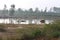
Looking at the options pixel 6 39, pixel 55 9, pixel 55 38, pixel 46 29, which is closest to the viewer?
pixel 6 39

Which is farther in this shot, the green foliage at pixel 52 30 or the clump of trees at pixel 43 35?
the green foliage at pixel 52 30

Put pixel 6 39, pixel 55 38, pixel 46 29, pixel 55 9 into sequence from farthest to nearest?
1. pixel 55 9
2. pixel 46 29
3. pixel 55 38
4. pixel 6 39

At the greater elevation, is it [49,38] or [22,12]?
[49,38]

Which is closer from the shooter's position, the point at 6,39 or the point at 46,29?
the point at 6,39

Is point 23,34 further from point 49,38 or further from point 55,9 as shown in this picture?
point 55,9

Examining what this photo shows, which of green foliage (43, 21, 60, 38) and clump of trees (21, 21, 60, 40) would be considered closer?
clump of trees (21, 21, 60, 40)

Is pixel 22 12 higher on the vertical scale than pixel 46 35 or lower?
lower

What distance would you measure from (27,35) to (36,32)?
41.5 inches

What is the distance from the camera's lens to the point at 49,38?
733 inches

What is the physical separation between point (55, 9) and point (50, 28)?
5080 inches

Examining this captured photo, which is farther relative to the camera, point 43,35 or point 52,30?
point 52,30

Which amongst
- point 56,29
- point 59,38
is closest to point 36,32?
point 59,38

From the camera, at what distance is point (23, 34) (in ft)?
60.6

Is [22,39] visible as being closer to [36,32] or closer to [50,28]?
[36,32]
